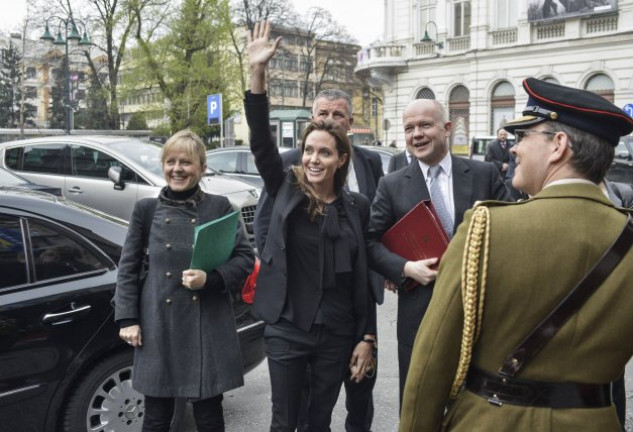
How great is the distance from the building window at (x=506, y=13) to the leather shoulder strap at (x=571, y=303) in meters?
35.2

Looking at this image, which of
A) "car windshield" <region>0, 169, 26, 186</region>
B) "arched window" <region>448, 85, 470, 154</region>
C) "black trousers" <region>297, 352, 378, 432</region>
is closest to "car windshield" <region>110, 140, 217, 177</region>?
"car windshield" <region>0, 169, 26, 186</region>

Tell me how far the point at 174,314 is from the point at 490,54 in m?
34.1

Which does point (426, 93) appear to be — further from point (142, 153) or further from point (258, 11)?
point (142, 153)

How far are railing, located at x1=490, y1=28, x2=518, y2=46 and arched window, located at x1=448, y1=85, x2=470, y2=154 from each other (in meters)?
3.12

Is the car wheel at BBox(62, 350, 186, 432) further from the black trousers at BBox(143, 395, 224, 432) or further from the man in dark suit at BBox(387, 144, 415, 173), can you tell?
the man in dark suit at BBox(387, 144, 415, 173)

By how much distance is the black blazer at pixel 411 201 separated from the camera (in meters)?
3.11

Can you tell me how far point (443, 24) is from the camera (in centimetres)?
3644

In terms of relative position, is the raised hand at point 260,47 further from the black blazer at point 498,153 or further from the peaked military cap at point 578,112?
the black blazer at point 498,153

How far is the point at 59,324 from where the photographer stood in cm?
337

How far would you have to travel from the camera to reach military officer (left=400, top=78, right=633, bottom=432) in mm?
1632

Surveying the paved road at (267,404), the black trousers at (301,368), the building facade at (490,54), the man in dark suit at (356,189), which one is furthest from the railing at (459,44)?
the black trousers at (301,368)

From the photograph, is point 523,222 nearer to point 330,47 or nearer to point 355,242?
point 355,242

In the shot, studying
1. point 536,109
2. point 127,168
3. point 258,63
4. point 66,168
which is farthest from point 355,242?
point 66,168

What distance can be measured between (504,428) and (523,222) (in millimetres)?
540
